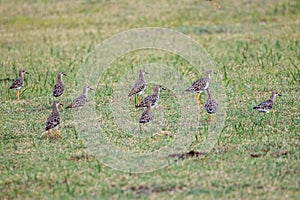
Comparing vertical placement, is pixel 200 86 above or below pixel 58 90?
above

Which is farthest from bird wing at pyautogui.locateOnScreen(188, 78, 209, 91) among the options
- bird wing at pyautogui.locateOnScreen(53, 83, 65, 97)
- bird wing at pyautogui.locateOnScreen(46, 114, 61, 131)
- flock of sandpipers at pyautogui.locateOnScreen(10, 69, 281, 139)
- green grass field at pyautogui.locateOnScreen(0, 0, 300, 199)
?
bird wing at pyautogui.locateOnScreen(46, 114, 61, 131)

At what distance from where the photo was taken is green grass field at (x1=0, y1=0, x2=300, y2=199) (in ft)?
26.6

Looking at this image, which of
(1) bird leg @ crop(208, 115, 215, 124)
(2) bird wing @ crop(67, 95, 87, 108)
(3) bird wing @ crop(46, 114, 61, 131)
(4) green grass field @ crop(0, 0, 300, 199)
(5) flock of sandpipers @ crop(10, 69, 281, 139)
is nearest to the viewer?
(4) green grass field @ crop(0, 0, 300, 199)

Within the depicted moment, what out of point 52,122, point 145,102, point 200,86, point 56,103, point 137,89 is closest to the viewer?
point 52,122

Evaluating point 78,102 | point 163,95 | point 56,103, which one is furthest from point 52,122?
point 163,95

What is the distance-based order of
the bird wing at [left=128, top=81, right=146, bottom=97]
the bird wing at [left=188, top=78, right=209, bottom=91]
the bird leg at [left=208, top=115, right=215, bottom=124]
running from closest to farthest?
the bird leg at [left=208, top=115, right=215, bottom=124], the bird wing at [left=188, top=78, right=209, bottom=91], the bird wing at [left=128, top=81, right=146, bottom=97]

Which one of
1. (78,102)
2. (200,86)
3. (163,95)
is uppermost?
(200,86)

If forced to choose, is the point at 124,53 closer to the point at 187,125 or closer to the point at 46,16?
the point at 46,16

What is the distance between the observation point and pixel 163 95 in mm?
13148

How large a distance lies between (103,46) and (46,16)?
4684mm

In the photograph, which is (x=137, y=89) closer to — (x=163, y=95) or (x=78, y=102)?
(x=163, y=95)

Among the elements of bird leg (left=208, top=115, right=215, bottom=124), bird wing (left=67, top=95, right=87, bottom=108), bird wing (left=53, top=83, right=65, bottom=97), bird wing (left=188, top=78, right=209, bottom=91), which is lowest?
bird leg (left=208, top=115, right=215, bottom=124)

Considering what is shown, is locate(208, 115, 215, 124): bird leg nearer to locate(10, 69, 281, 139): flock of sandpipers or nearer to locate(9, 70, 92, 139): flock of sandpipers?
locate(10, 69, 281, 139): flock of sandpipers

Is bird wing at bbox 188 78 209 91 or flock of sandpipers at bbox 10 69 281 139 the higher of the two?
bird wing at bbox 188 78 209 91
